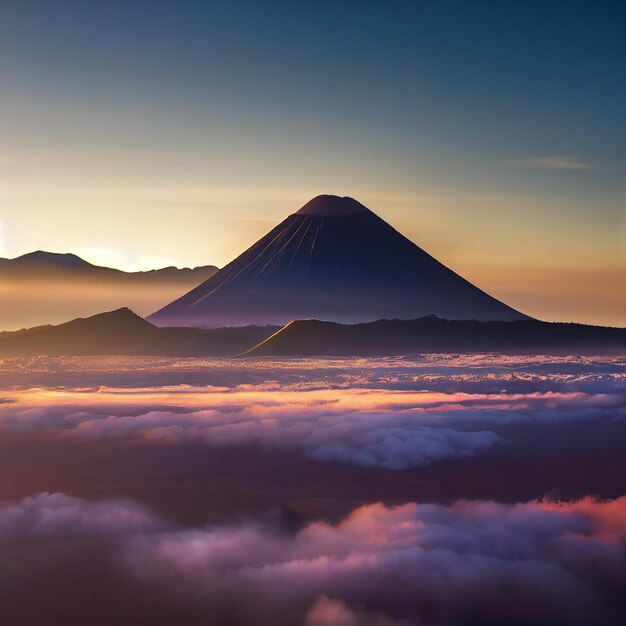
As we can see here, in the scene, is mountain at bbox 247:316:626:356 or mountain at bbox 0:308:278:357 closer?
mountain at bbox 247:316:626:356

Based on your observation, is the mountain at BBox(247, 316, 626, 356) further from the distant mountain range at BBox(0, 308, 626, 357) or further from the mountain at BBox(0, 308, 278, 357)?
the mountain at BBox(0, 308, 278, 357)

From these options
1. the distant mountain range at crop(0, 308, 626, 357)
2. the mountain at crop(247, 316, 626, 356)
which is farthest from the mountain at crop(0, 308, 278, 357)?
the mountain at crop(247, 316, 626, 356)

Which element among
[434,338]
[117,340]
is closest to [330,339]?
[434,338]

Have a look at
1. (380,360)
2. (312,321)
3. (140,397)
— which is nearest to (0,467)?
(140,397)

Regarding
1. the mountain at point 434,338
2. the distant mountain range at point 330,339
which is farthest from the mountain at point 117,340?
the mountain at point 434,338

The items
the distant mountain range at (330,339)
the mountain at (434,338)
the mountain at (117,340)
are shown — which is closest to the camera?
the mountain at (434,338)

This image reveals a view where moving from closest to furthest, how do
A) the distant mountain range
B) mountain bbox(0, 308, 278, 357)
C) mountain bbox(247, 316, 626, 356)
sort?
mountain bbox(247, 316, 626, 356) → the distant mountain range → mountain bbox(0, 308, 278, 357)

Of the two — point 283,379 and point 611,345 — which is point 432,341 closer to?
point 611,345

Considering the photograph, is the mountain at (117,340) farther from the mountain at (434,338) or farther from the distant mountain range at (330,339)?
the mountain at (434,338)
